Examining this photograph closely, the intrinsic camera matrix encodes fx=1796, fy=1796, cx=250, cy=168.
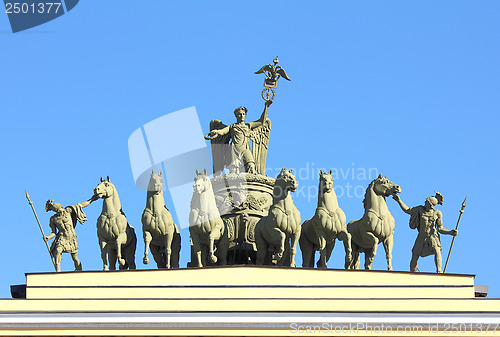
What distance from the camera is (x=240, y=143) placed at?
50.5m

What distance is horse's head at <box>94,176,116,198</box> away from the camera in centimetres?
4653

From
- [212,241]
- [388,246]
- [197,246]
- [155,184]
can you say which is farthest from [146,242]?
[388,246]

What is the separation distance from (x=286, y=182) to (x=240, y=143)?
513cm

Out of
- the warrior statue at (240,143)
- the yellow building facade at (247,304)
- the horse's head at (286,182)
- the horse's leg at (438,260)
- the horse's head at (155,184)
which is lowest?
the yellow building facade at (247,304)

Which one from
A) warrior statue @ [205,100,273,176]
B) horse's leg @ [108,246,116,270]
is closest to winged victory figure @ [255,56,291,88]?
warrior statue @ [205,100,273,176]

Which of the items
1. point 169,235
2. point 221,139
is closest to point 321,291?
point 169,235

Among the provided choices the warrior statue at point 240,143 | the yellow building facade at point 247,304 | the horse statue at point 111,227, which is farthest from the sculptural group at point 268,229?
the warrior statue at point 240,143

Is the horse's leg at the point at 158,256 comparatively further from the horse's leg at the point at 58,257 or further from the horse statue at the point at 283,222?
the horse statue at the point at 283,222

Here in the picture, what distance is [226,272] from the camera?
147 ft

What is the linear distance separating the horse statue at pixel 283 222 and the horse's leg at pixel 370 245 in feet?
6.17

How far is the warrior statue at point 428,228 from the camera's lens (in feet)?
153

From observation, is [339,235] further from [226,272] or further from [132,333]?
[132,333]

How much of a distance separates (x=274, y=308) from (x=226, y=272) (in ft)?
5.17

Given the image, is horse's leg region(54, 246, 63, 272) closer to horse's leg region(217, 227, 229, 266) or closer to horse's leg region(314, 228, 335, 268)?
horse's leg region(217, 227, 229, 266)
